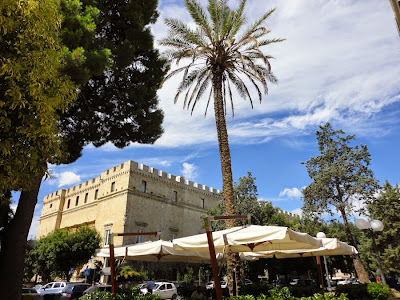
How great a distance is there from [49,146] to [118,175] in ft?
91.6

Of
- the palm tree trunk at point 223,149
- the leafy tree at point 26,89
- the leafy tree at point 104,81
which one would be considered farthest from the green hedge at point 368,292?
the leafy tree at point 26,89

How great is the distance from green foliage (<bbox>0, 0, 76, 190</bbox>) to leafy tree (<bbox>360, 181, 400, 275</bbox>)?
27.1 meters

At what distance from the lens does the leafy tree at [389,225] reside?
25.7 meters

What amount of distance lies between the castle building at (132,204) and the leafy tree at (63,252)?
2373mm

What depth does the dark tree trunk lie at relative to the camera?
9.11 meters

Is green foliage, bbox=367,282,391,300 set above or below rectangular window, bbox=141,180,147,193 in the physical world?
below

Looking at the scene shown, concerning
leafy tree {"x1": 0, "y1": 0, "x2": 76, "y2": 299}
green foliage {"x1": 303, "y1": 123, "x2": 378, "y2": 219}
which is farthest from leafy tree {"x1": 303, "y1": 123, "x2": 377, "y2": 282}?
leafy tree {"x1": 0, "y1": 0, "x2": 76, "y2": 299}

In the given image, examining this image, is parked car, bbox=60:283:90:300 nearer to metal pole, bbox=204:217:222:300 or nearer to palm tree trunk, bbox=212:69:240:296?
palm tree trunk, bbox=212:69:240:296

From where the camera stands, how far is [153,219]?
106 feet

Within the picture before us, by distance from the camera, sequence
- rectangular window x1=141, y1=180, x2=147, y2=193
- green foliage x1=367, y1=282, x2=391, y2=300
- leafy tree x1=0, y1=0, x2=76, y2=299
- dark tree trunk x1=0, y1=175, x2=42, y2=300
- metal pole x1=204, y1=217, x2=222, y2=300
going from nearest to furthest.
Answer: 1. leafy tree x1=0, y1=0, x2=76, y2=299
2. metal pole x1=204, y1=217, x2=222, y2=300
3. dark tree trunk x1=0, y1=175, x2=42, y2=300
4. green foliage x1=367, y1=282, x2=391, y2=300
5. rectangular window x1=141, y1=180, x2=147, y2=193

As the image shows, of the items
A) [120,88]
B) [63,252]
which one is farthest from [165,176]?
[120,88]

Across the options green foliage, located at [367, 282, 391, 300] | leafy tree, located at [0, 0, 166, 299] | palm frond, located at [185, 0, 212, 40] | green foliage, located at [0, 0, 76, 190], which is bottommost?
green foliage, located at [367, 282, 391, 300]

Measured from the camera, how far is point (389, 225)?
85.7 feet

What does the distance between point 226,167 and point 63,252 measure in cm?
2219
